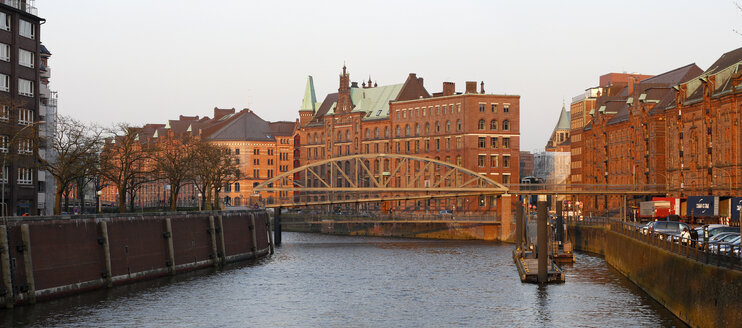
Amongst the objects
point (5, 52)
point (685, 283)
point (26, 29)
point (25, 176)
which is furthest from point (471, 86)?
point (685, 283)

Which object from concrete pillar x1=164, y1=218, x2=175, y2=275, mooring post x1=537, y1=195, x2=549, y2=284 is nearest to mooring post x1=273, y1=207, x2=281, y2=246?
concrete pillar x1=164, y1=218, x2=175, y2=275

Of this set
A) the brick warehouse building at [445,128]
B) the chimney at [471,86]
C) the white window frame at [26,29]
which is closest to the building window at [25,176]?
the white window frame at [26,29]

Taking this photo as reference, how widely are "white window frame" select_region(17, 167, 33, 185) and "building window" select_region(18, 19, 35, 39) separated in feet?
37.2

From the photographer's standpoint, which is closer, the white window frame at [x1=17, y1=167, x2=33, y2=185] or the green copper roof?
the white window frame at [x1=17, y1=167, x2=33, y2=185]

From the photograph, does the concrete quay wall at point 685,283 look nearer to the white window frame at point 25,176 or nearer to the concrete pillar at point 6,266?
the concrete pillar at point 6,266

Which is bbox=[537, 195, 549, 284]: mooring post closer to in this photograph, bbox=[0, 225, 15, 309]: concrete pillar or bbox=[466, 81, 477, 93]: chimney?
bbox=[0, 225, 15, 309]: concrete pillar

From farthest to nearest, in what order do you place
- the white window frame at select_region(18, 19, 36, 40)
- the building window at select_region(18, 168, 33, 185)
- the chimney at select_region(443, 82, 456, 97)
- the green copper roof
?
the green copper roof, the chimney at select_region(443, 82, 456, 97), the building window at select_region(18, 168, 33, 185), the white window frame at select_region(18, 19, 36, 40)

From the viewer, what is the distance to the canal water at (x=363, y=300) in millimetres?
52875

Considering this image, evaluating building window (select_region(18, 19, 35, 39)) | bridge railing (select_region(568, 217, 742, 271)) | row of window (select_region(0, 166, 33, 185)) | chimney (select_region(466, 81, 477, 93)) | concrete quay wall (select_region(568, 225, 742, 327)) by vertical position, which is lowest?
concrete quay wall (select_region(568, 225, 742, 327))

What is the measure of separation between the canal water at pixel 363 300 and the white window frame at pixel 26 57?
2485cm

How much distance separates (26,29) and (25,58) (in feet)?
8.20

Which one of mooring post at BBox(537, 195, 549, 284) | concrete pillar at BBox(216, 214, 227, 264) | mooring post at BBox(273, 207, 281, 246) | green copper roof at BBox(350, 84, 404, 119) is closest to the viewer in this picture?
mooring post at BBox(537, 195, 549, 284)

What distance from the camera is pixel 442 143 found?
569ft

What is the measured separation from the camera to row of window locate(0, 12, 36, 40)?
83438 millimetres
